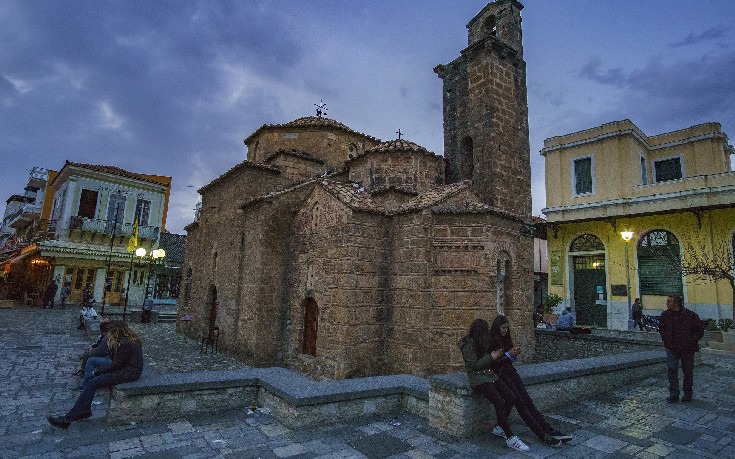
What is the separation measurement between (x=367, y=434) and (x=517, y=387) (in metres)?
2.09

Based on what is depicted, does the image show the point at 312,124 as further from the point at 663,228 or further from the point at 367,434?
the point at 663,228

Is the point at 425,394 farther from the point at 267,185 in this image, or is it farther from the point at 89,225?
the point at 89,225

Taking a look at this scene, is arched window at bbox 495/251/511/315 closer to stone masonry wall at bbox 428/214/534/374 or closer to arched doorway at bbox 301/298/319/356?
stone masonry wall at bbox 428/214/534/374

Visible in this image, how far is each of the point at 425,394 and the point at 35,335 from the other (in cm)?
1431

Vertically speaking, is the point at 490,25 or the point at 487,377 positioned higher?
the point at 490,25

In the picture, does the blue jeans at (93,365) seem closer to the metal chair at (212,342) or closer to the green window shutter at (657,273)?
the metal chair at (212,342)

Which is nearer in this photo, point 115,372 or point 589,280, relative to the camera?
point 115,372

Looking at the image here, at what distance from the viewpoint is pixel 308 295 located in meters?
10.2

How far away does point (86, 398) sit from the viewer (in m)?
5.32

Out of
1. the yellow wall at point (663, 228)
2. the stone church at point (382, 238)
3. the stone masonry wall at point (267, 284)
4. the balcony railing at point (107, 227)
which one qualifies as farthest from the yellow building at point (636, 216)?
the balcony railing at point (107, 227)

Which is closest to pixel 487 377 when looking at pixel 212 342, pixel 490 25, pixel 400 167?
pixel 400 167

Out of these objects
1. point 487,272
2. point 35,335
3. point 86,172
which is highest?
point 86,172

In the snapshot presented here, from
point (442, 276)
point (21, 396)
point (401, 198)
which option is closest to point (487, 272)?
point (442, 276)

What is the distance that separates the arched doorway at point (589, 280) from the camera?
1791 centimetres
